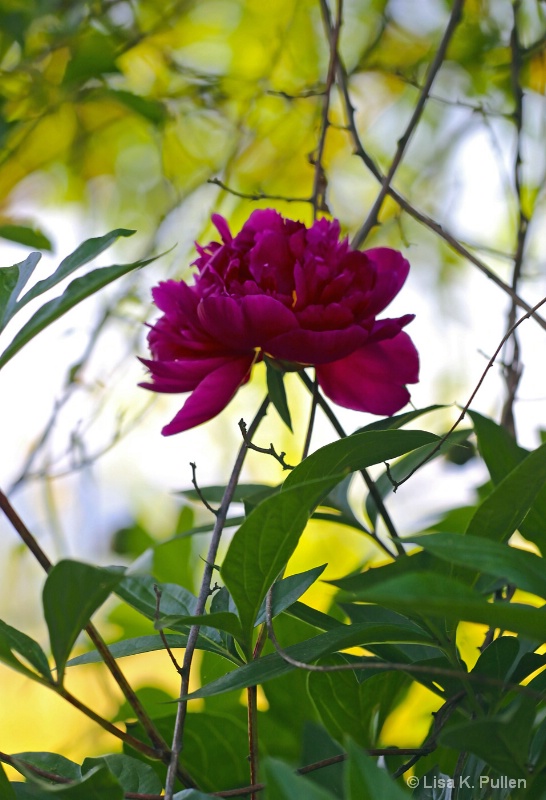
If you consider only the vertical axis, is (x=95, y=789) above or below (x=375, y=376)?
below

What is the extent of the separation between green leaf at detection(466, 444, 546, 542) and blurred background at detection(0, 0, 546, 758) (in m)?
0.45

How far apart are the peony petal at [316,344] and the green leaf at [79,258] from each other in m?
0.08

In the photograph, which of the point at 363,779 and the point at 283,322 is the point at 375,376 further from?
the point at 363,779

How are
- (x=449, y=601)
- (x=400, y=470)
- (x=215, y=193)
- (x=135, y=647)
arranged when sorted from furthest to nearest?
(x=215, y=193) < (x=400, y=470) < (x=135, y=647) < (x=449, y=601)

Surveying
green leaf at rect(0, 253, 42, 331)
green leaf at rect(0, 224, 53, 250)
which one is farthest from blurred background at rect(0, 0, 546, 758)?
green leaf at rect(0, 253, 42, 331)

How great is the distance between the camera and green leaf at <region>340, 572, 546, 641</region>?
142 millimetres

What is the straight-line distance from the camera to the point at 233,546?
7.9 inches

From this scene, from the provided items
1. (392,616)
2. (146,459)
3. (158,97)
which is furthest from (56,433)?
(392,616)

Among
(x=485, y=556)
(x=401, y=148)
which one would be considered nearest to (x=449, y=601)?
(x=485, y=556)

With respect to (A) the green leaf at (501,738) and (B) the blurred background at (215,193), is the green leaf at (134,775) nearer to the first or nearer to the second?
(A) the green leaf at (501,738)

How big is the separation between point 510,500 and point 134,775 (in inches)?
5.6

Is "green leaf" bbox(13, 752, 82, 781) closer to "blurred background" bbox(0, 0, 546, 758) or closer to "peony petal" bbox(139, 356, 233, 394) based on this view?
"peony petal" bbox(139, 356, 233, 394)

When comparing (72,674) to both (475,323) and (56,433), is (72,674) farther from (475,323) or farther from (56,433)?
(475,323)

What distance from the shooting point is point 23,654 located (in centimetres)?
20
